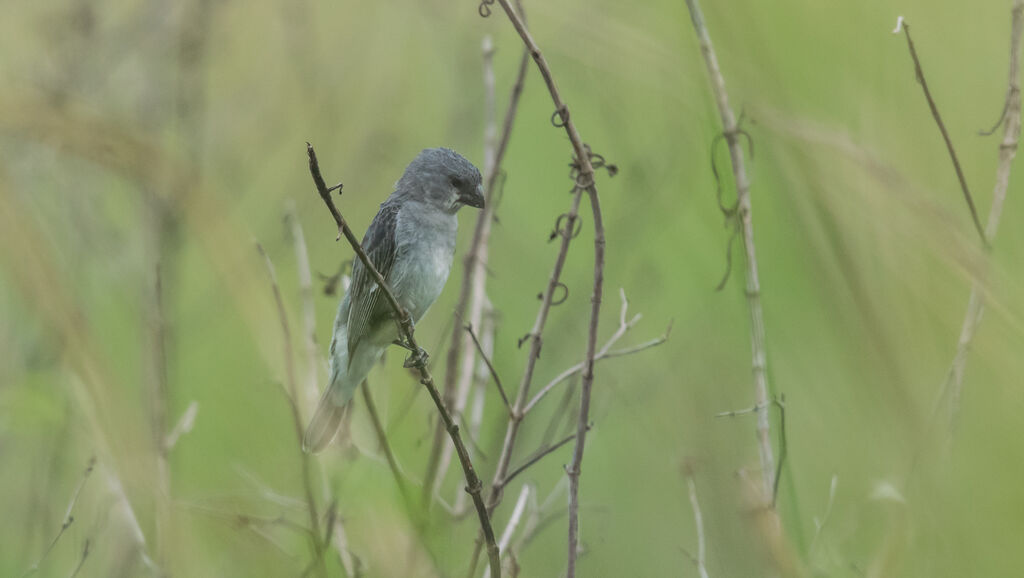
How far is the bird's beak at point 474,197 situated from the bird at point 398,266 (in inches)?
2.0

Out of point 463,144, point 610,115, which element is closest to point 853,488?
point 610,115

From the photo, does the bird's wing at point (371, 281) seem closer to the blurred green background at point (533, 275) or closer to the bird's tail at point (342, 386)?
the bird's tail at point (342, 386)

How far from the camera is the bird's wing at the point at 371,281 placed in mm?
3168

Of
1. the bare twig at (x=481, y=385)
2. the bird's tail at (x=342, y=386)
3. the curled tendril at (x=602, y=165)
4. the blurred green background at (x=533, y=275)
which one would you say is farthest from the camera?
the bird's tail at (x=342, y=386)

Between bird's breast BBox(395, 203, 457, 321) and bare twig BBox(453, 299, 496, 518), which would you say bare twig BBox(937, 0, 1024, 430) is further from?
bird's breast BBox(395, 203, 457, 321)

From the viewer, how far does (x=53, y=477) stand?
2.79 metres

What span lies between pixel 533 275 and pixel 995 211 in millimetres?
2325

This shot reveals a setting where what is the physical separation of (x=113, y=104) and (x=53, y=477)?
1.61 metres

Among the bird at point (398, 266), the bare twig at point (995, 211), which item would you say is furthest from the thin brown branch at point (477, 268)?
the bare twig at point (995, 211)

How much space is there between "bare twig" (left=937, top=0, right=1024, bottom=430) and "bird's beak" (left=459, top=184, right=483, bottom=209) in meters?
1.43

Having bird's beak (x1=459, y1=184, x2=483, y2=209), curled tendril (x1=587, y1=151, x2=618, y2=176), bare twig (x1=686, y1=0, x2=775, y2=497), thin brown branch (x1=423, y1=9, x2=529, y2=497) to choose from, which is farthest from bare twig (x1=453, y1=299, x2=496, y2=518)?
bare twig (x1=686, y1=0, x2=775, y2=497)

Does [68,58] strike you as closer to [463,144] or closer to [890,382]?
[463,144]

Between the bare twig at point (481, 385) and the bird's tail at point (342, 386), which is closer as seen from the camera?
the bare twig at point (481, 385)

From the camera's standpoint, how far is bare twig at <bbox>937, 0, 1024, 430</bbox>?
84.4 inches
